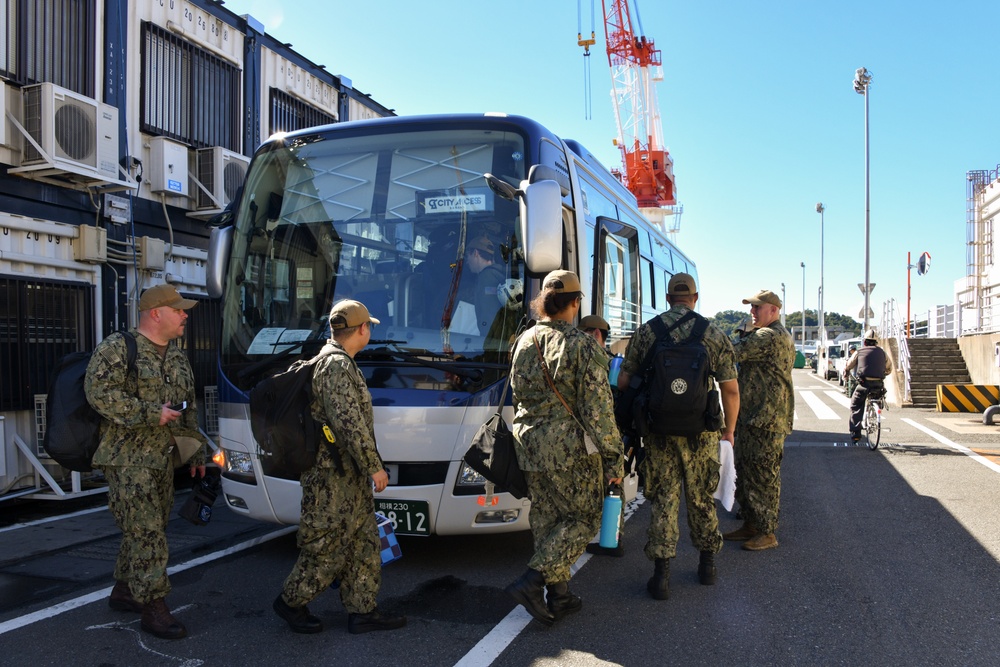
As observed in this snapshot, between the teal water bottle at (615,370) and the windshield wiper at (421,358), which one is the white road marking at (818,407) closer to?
the teal water bottle at (615,370)

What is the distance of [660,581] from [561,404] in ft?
4.37

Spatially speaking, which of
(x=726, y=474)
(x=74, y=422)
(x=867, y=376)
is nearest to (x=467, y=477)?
(x=726, y=474)

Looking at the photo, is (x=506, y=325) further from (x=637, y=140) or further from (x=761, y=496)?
(x=637, y=140)

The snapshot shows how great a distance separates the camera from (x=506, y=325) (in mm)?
5156

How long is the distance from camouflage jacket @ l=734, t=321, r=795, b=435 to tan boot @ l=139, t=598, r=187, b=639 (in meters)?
4.01

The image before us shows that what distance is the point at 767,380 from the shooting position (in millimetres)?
5977

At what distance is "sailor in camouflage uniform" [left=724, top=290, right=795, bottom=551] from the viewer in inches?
233

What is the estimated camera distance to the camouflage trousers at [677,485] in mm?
4750

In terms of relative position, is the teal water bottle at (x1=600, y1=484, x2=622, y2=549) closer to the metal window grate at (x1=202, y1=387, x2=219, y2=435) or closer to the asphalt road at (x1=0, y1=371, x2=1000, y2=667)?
→ the asphalt road at (x1=0, y1=371, x2=1000, y2=667)

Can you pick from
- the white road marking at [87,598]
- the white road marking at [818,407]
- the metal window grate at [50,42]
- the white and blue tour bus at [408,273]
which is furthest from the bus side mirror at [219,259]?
the white road marking at [818,407]

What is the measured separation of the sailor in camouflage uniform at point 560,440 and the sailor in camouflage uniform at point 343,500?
782mm

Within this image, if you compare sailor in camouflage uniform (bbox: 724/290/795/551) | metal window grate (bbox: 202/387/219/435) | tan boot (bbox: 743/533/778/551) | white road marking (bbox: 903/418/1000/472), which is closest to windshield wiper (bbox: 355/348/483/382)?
sailor in camouflage uniform (bbox: 724/290/795/551)

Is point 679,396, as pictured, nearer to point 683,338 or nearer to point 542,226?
point 683,338

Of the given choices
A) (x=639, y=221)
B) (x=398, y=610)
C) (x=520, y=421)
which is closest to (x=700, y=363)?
(x=520, y=421)
